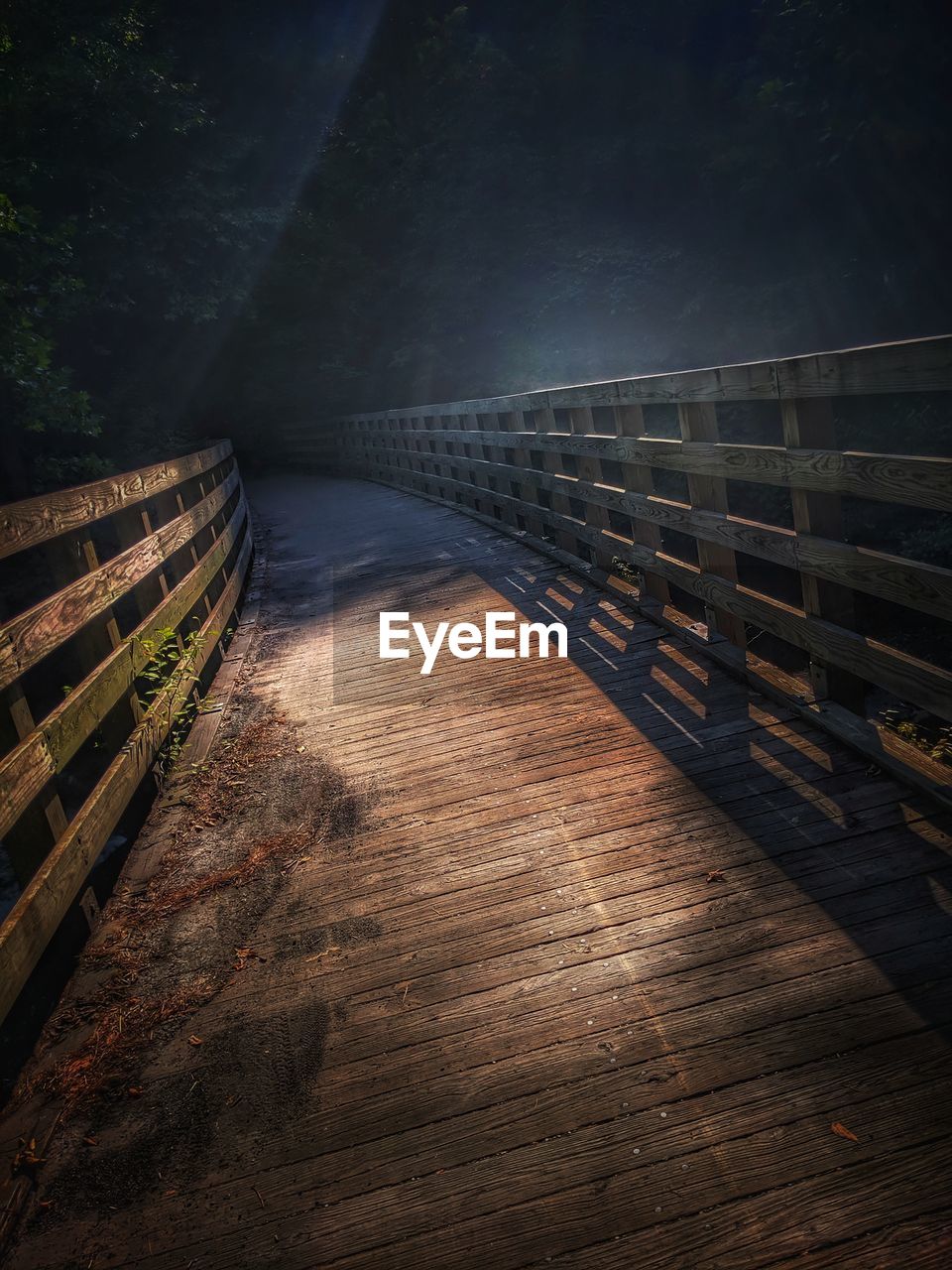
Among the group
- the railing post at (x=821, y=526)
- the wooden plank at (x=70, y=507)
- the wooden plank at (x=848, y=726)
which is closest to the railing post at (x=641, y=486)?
the wooden plank at (x=848, y=726)

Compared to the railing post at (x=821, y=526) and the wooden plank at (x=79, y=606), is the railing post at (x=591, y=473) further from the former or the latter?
the wooden plank at (x=79, y=606)

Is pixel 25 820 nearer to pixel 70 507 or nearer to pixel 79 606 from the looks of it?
pixel 79 606

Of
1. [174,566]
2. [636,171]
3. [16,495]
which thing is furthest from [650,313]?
[174,566]

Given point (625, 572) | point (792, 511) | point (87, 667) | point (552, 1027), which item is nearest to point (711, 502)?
point (792, 511)

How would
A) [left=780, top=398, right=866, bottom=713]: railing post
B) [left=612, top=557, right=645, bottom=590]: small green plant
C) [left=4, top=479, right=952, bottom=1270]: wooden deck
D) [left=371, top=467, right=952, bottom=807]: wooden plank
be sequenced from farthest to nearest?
[left=612, top=557, right=645, bottom=590]: small green plant → [left=780, top=398, right=866, bottom=713]: railing post → [left=371, top=467, right=952, bottom=807]: wooden plank → [left=4, top=479, right=952, bottom=1270]: wooden deck

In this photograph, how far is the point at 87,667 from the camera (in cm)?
362

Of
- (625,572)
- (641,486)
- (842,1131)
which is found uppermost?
(641,486)

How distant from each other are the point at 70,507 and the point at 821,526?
2.94 metres

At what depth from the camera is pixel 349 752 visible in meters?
4.43

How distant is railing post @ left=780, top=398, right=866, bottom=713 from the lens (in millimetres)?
3314

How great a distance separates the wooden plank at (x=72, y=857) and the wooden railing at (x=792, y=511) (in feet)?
9.14

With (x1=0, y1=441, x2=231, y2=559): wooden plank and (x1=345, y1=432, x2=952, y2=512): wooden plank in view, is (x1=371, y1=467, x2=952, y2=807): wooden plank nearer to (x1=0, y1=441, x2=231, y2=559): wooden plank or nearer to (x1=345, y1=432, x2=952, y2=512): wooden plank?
(x1=345, y1=432, x2=952, y2=512): wooden plank

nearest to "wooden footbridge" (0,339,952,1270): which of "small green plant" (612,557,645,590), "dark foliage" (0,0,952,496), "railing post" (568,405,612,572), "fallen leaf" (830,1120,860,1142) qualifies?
"fallen leaf" (830,1120,860,1142)

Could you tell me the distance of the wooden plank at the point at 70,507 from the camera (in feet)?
9.00
